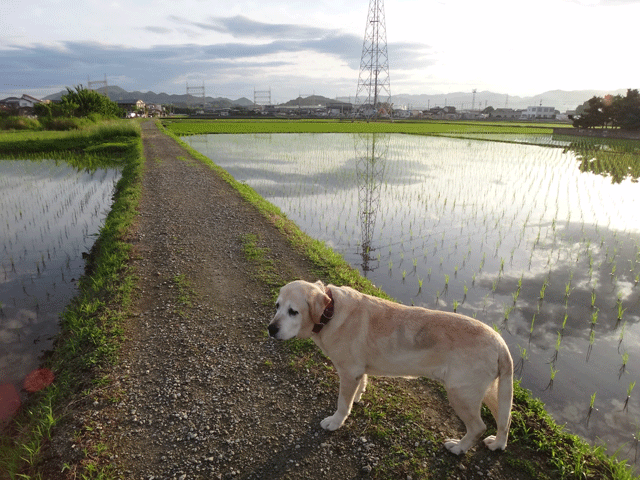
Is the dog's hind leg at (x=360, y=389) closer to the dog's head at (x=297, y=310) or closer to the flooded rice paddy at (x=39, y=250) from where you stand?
the dog's head at (x=297, y=310)

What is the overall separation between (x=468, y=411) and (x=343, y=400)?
1263mm

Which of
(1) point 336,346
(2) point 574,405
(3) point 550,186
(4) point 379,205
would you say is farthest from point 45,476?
(3) point 550,186

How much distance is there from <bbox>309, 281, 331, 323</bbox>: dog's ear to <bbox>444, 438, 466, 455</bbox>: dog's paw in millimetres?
1838

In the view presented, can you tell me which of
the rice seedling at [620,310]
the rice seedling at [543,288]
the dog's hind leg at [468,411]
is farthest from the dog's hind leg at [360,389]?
the rice seedling at [620,310]

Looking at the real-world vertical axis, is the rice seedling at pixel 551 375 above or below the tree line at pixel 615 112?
below

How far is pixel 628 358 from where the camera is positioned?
5.77 metres

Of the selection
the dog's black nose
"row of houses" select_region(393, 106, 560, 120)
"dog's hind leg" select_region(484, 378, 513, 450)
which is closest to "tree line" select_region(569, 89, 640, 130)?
"dog's hind leg" select_region(484, 378, 513, 450)

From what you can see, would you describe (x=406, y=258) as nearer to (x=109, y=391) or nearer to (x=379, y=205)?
(x=379, y=205)

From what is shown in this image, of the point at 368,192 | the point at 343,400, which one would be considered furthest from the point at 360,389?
the point at 368,192

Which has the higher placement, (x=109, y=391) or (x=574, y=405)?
(x=109, y=391)

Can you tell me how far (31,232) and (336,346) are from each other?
1148 cm

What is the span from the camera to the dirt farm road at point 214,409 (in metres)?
3.58

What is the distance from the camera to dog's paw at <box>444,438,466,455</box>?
3658 millimetres

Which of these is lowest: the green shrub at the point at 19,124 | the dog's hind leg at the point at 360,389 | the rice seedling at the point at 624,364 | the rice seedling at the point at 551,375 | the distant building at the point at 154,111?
the rice seedling at the point at 551,375
